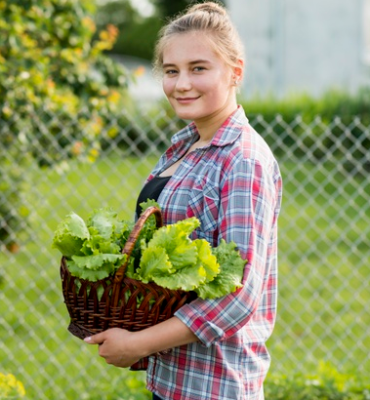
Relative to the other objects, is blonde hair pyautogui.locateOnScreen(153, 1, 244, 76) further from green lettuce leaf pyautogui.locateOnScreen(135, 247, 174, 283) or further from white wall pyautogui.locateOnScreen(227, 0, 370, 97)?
white wall pyautogui.locateOnScreen(227, 0, 370, 97)

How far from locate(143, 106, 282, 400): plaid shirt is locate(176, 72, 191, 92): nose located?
16cm

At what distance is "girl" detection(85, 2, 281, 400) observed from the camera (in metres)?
2.10

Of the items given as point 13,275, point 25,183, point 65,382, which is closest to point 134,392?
point 65,382

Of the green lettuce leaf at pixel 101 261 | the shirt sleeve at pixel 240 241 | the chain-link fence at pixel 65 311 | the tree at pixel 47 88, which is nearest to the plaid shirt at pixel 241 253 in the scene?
the shirt sleeve at pixel 240 241

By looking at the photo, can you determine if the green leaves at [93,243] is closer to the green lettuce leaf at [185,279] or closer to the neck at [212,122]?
the green lettuce leaf at [185,279]

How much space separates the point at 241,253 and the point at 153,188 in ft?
1.52

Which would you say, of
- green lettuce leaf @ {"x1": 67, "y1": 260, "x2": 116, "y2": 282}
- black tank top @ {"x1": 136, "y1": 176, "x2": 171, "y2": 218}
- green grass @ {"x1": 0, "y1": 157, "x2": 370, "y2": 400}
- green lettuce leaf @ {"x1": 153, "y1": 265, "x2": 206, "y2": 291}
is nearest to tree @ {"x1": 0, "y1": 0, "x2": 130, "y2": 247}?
green grass @ {"x1": 0, "y1": 157, "x2": 370, "y2": 400}

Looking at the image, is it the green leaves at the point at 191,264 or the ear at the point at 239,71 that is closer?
the green leaves at the point at 191,264

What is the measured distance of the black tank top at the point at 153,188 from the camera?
241cm

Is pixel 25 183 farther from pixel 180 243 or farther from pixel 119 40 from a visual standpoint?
pixel 119 40

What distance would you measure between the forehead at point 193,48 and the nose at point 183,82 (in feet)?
0.14

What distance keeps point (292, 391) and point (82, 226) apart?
1965 millimetres

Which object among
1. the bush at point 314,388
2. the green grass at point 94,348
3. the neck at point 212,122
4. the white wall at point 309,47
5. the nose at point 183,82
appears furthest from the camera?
the white wall at point 309,47

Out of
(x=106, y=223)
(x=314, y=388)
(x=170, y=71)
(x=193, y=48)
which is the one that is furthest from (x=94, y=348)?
(x=193, y=48)
